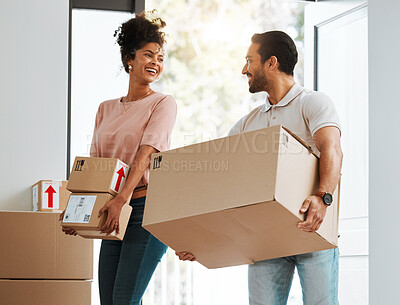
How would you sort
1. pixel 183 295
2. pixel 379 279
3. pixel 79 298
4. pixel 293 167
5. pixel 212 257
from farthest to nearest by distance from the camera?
1. pixel 183 295
2. pixel 379 279
3. pixel 79 298
4. pixel 212 257
5. pixel 293 167

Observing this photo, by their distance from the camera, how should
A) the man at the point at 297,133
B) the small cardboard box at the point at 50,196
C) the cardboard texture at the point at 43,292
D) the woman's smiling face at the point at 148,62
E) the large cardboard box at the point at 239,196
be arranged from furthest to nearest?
the small cardboard box at the point at 50,196
the cardboard texture at the point at 43,292
the woman's smiling face at the point at 148,62
the man at the point at 297,133
the large cardboard box at the point at 239,196

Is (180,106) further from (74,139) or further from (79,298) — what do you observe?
(79,298)

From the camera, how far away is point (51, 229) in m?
2.37

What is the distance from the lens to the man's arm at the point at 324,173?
135 cm

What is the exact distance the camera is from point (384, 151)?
8.50ft

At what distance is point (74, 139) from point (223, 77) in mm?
2878

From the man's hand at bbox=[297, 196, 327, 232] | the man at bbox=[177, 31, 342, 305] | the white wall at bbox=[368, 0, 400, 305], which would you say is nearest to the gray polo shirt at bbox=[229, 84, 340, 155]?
the man at bbox=[177, 31, 342, 305]

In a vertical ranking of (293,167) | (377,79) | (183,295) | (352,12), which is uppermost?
(352,12)

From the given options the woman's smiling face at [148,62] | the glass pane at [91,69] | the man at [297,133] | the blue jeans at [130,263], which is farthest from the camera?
the glass pane at [91,69]

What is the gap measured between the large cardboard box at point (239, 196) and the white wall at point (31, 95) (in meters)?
1.44

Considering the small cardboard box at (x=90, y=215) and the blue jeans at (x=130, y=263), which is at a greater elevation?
the small cardboard box at (x=90, y=215)

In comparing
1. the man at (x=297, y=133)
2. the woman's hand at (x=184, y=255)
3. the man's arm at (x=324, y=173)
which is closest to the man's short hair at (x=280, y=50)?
the man at (x=297, y=133)

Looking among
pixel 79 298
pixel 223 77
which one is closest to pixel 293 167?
pixel 79 298

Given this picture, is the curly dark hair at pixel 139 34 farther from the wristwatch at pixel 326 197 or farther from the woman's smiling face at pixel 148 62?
the wristwatch at pixel 326 197
